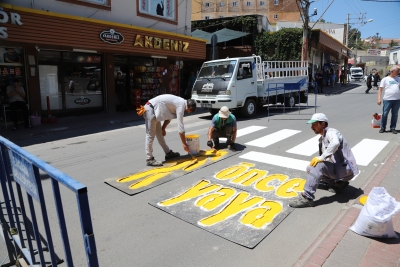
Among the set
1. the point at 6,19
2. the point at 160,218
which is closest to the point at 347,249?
the point at 160,218

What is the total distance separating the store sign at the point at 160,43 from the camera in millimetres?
13828

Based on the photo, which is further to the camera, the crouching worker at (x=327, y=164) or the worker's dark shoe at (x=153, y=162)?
the worker's dark shoe at (x=153, y=162)

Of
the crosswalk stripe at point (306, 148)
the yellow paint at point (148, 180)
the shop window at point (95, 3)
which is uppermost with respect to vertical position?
the shop window at point (95, 3)

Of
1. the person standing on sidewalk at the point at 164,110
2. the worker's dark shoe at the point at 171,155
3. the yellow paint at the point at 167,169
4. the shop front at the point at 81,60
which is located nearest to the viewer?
the yellow paint at the point at 167,169

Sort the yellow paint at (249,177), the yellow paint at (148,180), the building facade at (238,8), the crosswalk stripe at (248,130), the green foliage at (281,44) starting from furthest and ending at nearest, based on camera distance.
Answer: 1. the building facade at (238,8)
2. the green foliage at (281,44)
3. the crosswalk stripe at (248,130)
4. the yellow paint at (249,177)
5. the yellow paint at (148,180)

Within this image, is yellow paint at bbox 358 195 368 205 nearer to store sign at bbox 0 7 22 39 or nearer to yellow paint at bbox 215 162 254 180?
yellow paint at bbox 215 162 254 180

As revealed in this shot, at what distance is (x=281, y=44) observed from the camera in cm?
2639

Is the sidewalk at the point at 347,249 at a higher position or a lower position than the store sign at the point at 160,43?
lower

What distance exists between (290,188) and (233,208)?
1255 millimetres

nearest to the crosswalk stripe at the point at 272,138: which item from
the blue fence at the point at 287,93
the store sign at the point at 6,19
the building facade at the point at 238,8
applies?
the blue fence at the point at 287,93

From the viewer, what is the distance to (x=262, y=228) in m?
3.96

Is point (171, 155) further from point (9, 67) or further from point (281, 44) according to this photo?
point (281, 44)

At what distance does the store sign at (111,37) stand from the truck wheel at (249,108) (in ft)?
19.3

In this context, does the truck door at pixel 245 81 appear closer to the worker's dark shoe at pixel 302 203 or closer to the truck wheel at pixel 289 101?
the truck wheel at pixel 289 101
